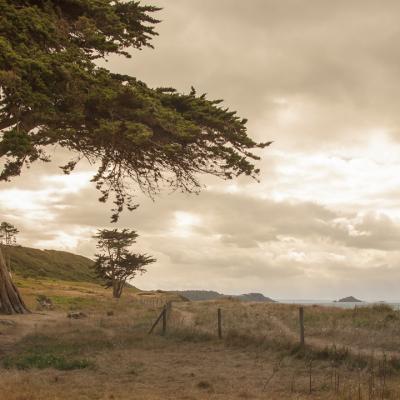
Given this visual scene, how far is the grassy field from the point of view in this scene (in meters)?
10.9

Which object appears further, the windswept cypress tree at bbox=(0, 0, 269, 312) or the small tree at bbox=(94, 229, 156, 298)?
the small tree at bbox=(94, 229, 156, 298)

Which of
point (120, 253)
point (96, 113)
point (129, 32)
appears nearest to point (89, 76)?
point (96, 113)

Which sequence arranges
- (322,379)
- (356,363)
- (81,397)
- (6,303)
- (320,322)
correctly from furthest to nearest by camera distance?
(6,303), (320,322), (356,363), (322,379), (81,397)

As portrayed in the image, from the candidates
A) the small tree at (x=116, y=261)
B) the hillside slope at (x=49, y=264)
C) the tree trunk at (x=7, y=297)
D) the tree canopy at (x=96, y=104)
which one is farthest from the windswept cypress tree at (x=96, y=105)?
the hillside slope at (x=49, y=264)

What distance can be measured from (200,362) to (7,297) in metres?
17.2

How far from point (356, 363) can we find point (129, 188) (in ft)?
38.6

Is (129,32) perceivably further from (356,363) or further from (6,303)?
(6,303)

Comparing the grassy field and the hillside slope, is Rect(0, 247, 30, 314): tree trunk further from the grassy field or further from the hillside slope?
the hillside slope

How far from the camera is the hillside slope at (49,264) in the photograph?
12812 cm

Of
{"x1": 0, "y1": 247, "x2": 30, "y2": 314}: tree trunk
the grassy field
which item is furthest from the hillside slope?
the grassy field

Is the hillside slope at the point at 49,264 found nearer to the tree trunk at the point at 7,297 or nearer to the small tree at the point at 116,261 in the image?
the small tree at the point at 116,261

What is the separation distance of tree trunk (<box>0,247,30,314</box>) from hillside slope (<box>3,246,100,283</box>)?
94546 mm

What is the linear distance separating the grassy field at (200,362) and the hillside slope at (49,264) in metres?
106

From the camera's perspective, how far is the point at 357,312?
29062 millimetres
